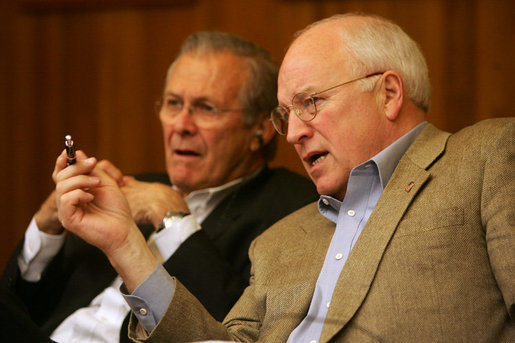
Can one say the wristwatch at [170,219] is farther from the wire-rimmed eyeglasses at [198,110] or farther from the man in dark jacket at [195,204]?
the wire-rimmed eyeglasses at [198,110]

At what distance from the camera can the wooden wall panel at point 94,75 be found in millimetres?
3223

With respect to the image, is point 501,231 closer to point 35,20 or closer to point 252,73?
point 252,73

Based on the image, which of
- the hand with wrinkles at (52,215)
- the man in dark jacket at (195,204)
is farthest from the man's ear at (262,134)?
the hand with wrinkles at (52,215)

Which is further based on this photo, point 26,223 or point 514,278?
point 26,223

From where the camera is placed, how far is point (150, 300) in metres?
1.66

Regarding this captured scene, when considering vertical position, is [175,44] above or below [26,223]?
above

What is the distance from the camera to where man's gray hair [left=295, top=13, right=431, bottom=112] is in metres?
1.78

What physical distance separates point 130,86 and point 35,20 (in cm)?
67

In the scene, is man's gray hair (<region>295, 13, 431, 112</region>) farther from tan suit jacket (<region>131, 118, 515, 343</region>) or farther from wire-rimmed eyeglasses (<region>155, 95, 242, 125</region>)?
wire-rimmed eyeglasses (<region>155, 95, 242, 125</region>)

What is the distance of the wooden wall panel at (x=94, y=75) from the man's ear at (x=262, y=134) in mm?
465

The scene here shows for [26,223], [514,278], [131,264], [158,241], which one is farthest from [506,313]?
[26,223]

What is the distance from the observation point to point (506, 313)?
1402 mm

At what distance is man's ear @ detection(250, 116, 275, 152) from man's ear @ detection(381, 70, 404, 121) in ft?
3.15

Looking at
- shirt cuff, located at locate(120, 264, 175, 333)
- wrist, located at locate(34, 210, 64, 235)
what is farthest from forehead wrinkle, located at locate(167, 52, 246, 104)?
shirt cuff, located at locate(120, 264, 175, 333)
